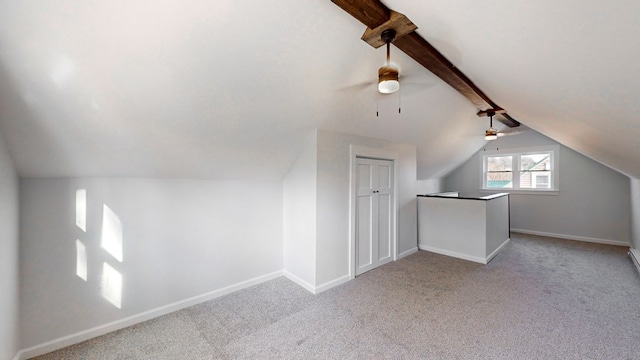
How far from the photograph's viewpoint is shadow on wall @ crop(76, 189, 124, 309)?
2105 millimetres

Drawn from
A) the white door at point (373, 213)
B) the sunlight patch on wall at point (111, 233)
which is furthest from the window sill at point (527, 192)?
the sunlight patch on wall at point (111, 233)

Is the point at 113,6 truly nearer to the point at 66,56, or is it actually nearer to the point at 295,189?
the point at 66,56

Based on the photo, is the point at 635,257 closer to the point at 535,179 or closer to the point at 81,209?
the point at 535,179

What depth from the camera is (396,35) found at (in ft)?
5.98

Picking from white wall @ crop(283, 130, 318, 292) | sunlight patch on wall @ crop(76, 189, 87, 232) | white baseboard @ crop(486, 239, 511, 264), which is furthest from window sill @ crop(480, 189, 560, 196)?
sunlight patch on wall @ crop(76, 189, 87, 232)

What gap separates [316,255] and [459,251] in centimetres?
269

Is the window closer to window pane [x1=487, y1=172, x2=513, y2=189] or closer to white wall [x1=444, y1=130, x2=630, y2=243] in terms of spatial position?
window pane [x1=487, y1=172, x2=513, y2=189]

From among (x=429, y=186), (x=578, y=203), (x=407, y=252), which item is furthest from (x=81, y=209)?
(x=578, y=203)

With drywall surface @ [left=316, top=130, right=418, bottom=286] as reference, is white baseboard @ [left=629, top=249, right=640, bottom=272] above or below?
below

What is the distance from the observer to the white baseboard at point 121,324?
193 centimetres

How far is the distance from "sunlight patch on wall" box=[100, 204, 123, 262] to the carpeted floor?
2.42 ft

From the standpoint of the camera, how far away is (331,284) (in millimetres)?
2988

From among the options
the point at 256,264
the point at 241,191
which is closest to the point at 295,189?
the point at 241,191

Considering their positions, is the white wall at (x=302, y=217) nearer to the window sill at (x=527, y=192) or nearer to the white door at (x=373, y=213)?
the white door at (x=373, y=213)
